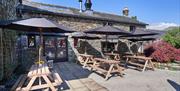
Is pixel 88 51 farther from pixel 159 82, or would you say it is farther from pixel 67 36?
pixel 159 82

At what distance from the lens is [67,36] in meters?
12.2

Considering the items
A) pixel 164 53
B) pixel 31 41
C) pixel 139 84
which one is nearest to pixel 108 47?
pixel 164 53

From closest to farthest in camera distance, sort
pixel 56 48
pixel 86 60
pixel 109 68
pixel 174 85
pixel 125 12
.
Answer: pixel 174 85, pixel 109 68, pixel 86 60, pixel 56 48, pixel 125 12

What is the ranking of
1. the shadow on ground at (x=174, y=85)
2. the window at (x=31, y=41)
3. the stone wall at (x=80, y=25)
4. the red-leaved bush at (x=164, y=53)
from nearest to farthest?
the shadow on ground at (x=174, y=85)
the red-leaved bush at (x=164, y=53)
the window at (x=31, y=41)
the stone wall at (x=80, y=25)

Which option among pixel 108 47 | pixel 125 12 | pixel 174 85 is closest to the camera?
pixel 174 85

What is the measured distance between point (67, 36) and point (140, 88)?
7728 mm

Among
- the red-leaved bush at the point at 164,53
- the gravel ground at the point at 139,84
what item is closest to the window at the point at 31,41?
the gravel ground at the point at 139,84

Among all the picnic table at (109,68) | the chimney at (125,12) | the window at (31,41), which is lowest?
the picnic table at (109,68)

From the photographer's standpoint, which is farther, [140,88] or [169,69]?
[169,69]

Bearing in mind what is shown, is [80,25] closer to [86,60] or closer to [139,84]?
[86,60]

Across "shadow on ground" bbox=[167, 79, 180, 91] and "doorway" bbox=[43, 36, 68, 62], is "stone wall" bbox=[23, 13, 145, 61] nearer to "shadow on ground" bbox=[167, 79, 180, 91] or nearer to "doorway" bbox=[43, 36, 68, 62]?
"doorway" bbox=[43, 36, 68, 62]

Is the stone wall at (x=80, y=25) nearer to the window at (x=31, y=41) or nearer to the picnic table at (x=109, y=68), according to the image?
the window at (x=31, y=41)

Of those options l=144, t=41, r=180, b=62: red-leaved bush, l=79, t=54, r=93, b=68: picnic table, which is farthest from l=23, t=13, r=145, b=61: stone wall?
l=144, t=41, r=180, b=62: red-leaved bush

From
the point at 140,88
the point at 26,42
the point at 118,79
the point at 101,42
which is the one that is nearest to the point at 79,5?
the point at 101,42
